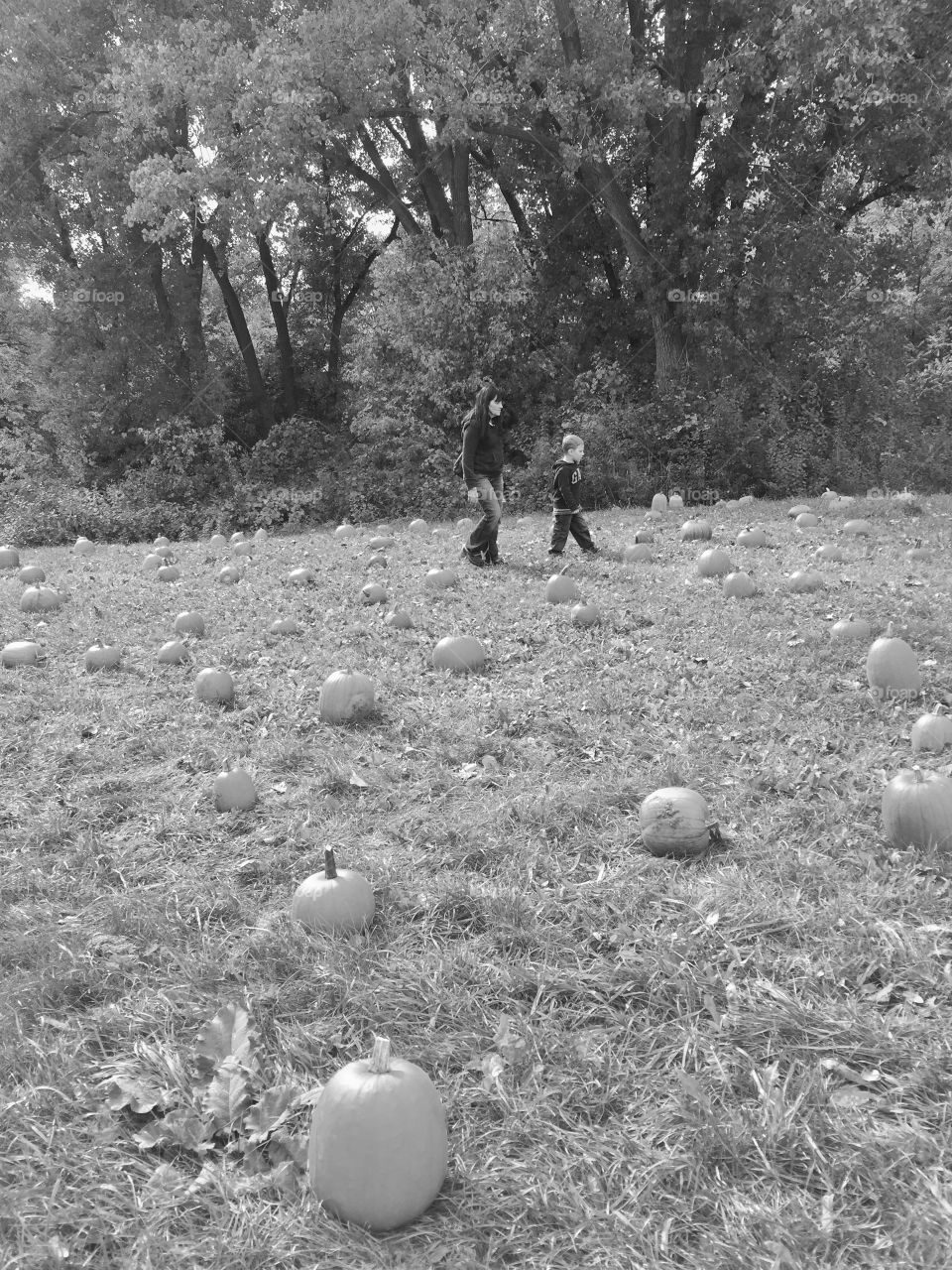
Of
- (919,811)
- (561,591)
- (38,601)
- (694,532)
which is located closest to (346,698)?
(919,811)

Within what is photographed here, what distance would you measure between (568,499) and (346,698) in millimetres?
4748

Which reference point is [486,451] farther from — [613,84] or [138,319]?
[138,319]

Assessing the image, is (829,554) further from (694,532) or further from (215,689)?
(215,689)

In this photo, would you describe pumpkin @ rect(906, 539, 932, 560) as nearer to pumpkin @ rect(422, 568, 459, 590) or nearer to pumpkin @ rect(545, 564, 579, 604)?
pumpkin @ rect(545, 564, 579, 604)

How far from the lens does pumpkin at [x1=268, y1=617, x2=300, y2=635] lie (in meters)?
6.29

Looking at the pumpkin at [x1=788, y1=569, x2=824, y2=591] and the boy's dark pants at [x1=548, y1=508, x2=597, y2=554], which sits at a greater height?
the boy's dark pants at [x1=548, y1=508, x2=597, y2=554]

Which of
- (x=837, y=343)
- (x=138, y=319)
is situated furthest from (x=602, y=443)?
(x=138, y=319)

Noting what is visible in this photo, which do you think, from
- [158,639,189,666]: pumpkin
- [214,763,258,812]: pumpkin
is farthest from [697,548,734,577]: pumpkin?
[214,763,258,812]: pumpkin

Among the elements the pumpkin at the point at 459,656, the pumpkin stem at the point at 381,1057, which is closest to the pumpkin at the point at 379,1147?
the pumpkin stem at the point at 381,1057

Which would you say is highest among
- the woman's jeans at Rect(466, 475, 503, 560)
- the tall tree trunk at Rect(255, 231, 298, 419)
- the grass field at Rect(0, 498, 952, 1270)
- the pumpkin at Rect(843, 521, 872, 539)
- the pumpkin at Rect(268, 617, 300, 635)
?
the tall tree trunk at Rect(255, 231, 298, 419)

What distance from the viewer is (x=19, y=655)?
19.0 feet

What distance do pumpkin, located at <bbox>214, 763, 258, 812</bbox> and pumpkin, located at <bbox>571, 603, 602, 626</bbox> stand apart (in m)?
3.06

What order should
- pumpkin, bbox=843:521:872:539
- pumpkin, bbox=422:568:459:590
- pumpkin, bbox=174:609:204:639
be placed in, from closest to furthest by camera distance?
pumpkin, bbox=174:609:204:639, pumpkin, bbox=422:568:459:590, pumpkin, bbox=843:521:872:539

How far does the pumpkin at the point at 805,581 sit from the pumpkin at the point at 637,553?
6.78 feet
